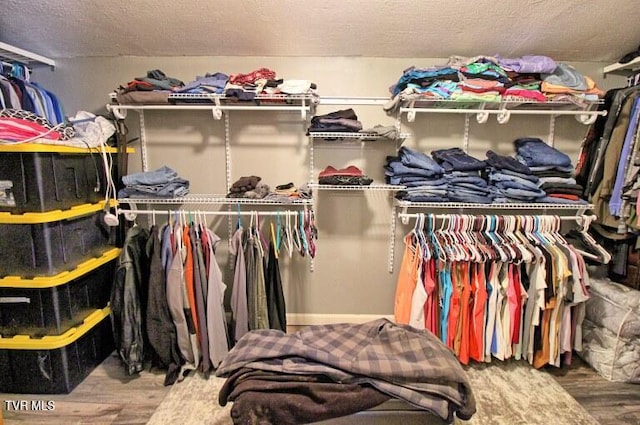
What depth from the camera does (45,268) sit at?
166 centimetres

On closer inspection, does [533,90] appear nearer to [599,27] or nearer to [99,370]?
[599,27]

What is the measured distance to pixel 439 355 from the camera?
119 centimetres

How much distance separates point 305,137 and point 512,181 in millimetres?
1417

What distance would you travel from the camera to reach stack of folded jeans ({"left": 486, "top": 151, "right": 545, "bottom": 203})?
6.55ft

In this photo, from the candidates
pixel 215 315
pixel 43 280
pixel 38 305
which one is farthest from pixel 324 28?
pixel 38 305

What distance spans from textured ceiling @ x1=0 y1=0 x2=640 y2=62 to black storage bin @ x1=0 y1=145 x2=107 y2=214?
A: 84 centimetres

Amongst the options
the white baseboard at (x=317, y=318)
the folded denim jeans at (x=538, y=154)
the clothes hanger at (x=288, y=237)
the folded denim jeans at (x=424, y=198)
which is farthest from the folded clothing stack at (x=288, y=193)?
the folded denim jeans at (x=538, y=154)

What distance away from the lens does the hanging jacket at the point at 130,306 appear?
187 cm

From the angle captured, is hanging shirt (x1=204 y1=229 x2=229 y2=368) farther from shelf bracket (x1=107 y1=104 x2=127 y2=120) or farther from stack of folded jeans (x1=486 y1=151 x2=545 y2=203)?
stack of folded jeans (x1=486 y1=151 x2=545 y2=203)

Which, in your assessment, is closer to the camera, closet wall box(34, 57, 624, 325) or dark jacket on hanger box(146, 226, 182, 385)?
dark jacket on hanger box(146, 226, 182, 385)

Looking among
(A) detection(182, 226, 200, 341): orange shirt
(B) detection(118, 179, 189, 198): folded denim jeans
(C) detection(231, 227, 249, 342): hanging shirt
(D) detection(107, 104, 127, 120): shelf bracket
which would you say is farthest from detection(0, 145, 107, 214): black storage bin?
(C) detection(231, 227, 249, 342): hanging shirt

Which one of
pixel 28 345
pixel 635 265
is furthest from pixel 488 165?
pixel 28 345

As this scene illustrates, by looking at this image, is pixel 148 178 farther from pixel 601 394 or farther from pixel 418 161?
pixel 601 394

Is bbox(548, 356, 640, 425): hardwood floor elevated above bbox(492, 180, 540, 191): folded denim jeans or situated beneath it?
situated beneath
